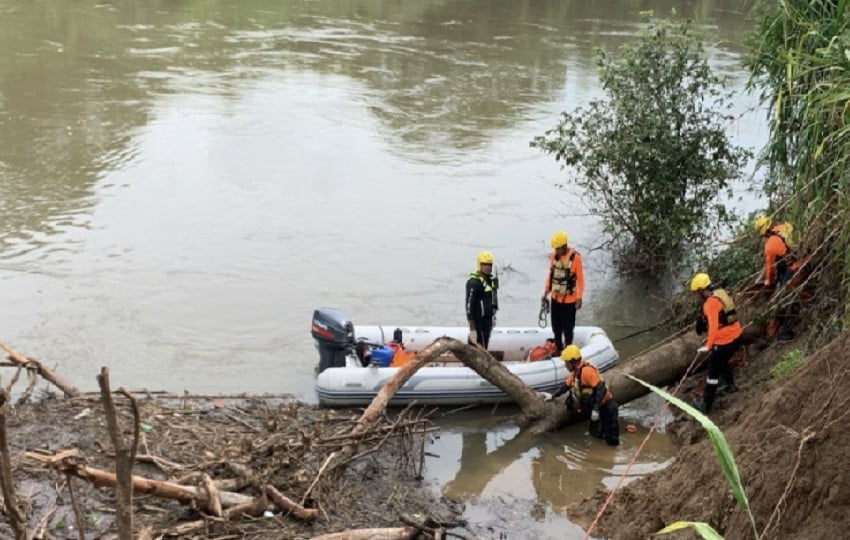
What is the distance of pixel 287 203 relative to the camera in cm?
1485

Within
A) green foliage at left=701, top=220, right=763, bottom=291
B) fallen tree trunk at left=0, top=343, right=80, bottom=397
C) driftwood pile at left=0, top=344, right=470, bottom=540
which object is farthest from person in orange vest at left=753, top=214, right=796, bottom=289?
fallen tree trunk at left=0, top=343, right=80, bottom=397

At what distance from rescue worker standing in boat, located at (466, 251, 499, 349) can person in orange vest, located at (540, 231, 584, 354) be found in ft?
2.38

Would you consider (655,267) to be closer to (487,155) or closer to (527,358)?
(527,358)

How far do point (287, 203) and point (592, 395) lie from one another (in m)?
7.96

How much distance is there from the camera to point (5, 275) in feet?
38.4

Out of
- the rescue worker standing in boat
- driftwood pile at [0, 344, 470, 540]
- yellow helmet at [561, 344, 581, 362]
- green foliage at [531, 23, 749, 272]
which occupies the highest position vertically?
green foliage at [531, 23, 749, 272]

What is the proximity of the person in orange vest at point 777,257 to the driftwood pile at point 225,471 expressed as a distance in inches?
140

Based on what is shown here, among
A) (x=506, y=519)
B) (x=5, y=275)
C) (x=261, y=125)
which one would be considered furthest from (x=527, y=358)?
(x=261, y=125)

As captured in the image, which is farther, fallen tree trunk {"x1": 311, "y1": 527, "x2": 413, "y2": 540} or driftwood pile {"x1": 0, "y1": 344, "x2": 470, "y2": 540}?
driftwood pile {"x1": 0, "y1": 344, "x2": 470, "y2": 540}

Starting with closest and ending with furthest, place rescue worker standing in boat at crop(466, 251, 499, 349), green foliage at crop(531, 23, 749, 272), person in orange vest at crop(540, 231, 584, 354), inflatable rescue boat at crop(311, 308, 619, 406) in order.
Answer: inflatable rescue boat at crop(311, 308, 619, 406), rescue worker standing in boat at crop(466, 251, 499, 349), person in orange vest at crop(540, 231, 584, 354), green foliage at crop(531, 23, 749, 272)

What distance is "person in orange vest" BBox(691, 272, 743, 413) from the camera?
806 cm

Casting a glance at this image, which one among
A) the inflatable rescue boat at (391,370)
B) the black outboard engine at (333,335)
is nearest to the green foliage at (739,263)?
the inflatable rescue boat at (391,370)

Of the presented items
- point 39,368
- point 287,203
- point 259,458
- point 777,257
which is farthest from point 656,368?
point 287,203

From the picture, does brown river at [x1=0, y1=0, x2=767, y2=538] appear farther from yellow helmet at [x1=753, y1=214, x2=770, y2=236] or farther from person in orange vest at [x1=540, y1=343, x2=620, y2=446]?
yellow helmet at [x1=753, y1=214, x2=770, y2=236]
